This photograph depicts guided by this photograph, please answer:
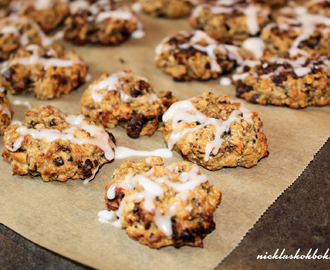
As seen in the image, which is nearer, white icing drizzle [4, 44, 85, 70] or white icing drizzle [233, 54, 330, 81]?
white icing drizzle [233, 54, 330, 81]

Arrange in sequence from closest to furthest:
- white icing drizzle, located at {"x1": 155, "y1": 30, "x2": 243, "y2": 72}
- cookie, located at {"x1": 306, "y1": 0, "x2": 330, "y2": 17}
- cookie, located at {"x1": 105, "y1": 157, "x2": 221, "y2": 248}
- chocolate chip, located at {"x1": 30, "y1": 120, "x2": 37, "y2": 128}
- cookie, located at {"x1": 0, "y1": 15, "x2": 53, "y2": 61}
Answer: cookie, located at {"x1": 105, "y1": 157, "x2": 221, "y2": 248}, chocolate chip, located at {"x1": 30, "y1": 120, "x2": 37, "y2": 128}, white icing drizzle, located at {"x1": 155, "y1": 30, "x2": 243, "y2": 72}, cookie, located at {"x1": 0, "y1": 15, "x2": 53, "y2": 61}, cookie, located at {"x1": 306, "y1": 0, "x2": 330, "y2": 17}

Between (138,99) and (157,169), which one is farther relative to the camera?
(138,99)

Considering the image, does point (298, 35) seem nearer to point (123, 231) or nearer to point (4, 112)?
point (123, 231)

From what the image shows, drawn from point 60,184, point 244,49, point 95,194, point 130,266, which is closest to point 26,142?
point 60,184

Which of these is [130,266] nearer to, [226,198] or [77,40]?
[226,198]

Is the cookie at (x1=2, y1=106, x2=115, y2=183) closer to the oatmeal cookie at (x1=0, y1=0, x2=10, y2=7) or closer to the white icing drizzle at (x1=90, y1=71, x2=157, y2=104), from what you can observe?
the white icing drizzle at (x1=90, y1=71, x2=157, y2=104)

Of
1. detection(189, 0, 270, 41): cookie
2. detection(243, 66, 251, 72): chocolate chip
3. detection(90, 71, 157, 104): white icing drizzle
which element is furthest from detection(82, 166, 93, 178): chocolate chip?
detection(189, 0, 270, 41): cookie

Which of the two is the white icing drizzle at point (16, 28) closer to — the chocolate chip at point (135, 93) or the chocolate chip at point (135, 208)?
the chocolate chip at point (135, 93)
